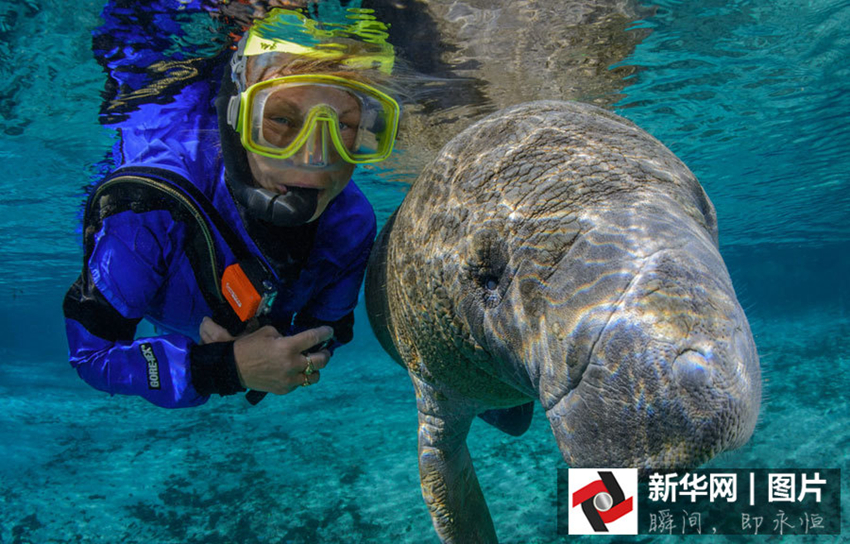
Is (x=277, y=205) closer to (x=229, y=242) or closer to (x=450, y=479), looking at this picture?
(x=229, y=242)

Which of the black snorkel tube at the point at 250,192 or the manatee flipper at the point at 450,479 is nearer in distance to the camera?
the black snorkel tube at the point at 250,192

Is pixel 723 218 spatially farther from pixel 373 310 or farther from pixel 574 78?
pixel 373 310

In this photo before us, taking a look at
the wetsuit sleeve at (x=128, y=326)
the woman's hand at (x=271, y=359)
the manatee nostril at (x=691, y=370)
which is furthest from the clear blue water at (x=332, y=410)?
the wetsuit sleeve at (x=128, y=326)

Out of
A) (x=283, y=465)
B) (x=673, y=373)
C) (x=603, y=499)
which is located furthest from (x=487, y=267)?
(x=283, y=465)

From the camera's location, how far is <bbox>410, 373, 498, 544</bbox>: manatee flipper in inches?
122

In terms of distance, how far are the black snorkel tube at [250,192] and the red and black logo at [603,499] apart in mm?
1963

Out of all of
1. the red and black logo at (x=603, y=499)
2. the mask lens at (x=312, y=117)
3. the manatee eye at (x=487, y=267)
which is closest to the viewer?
the red and black logo at (x=603, y=499)

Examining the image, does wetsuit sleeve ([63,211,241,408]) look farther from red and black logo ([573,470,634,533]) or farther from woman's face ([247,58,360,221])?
red and black logo ([573,470,634,533])

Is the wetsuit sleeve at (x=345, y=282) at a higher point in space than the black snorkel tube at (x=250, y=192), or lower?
lower

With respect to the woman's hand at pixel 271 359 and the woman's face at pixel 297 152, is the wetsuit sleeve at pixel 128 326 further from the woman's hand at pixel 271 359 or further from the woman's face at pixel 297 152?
the woman's face at pixel 297 152

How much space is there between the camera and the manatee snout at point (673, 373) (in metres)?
1.28

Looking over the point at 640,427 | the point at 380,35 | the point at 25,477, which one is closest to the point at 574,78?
the point at 380,35

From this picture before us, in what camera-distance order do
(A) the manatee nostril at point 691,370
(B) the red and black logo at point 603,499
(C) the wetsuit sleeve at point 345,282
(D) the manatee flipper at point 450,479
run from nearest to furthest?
(A) the manatee nostril at point 691,370, (B) the red and black logo at point 603,499, (D) the manatee flipper at point 450,479, (C) the wetsuit sleeve at point 345,282

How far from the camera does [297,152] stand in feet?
9.73
